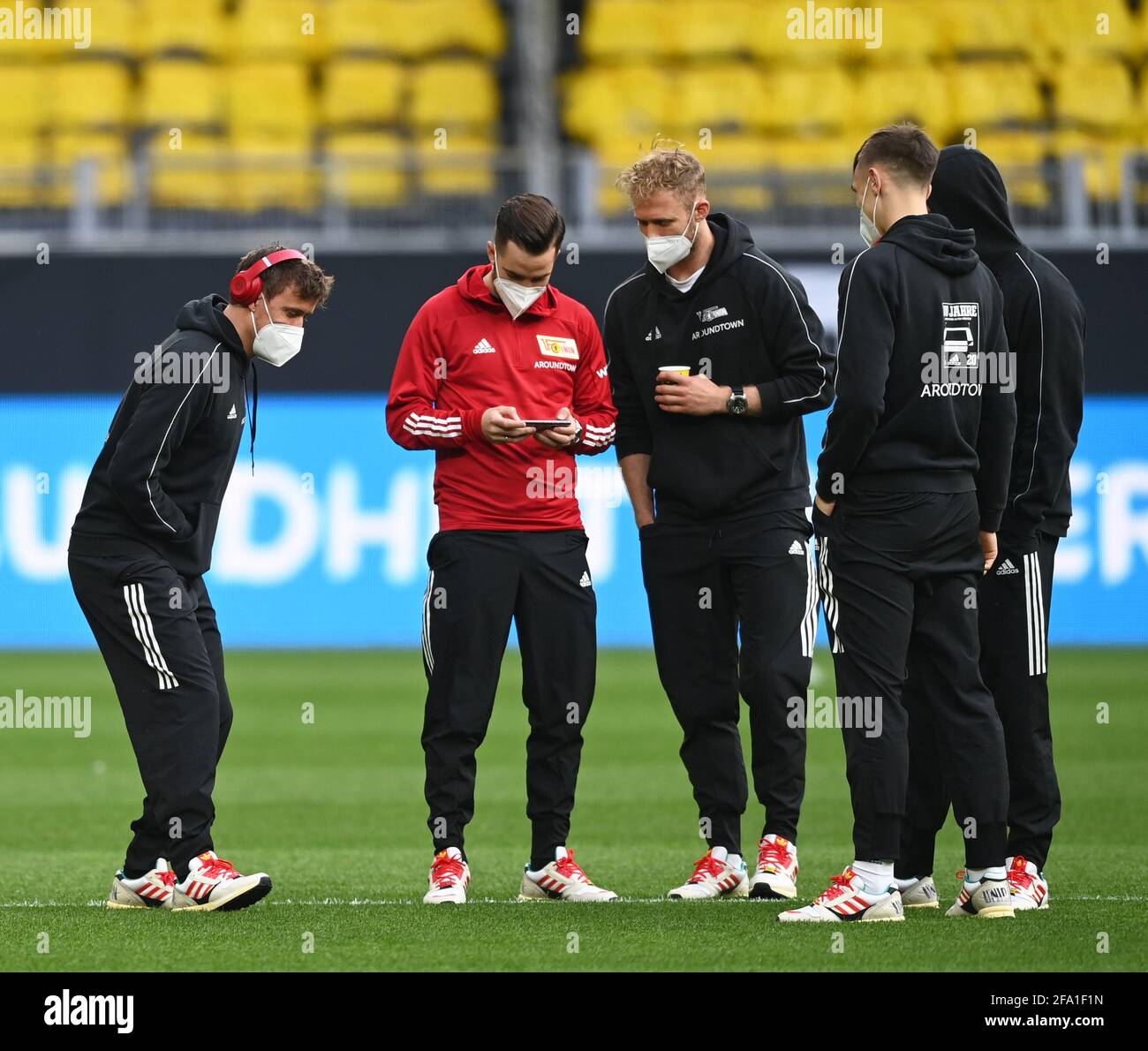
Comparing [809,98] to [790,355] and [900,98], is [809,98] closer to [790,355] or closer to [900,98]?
[900,98]

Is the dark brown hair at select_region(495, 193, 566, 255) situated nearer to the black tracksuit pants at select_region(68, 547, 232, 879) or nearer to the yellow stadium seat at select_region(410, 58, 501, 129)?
the black tracksuit pants at select_region(68, 547, 232, 879)

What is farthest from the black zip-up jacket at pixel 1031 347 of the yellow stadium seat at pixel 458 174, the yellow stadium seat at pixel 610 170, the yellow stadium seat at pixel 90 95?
the yellow stadium seat at pixel 90 95

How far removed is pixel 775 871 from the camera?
5430 mm

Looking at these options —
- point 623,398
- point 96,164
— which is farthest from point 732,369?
point 96,164

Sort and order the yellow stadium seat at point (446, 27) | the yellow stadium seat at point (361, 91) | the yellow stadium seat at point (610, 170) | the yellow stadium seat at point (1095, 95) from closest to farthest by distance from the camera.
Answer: the yellow stadium seat at point (610, 170)
the yellow stadium seat at point (1095, 95)
the yellow stadium seat at point (361, 91)
the yellow stadium seat at point (446, 27)

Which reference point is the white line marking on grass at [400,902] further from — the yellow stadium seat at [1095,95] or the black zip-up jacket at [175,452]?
the yellow stadium seat at [1095,95]

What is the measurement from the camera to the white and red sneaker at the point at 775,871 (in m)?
5.40

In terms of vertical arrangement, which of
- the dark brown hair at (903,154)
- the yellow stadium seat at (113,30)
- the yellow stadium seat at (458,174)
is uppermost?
the yellow stadium seat at (113,30)

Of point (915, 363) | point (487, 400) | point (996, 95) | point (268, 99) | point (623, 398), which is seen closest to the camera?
point (915, 363)

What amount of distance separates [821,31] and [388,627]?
8788mm

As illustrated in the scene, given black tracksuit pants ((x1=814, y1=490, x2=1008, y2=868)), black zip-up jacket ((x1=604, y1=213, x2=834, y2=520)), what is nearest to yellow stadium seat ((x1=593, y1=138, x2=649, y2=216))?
black zip-up jacket ((x1=604, y1=213, x2=834, y2=520))

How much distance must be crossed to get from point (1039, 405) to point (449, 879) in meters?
2.22

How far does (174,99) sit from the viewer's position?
734 inches

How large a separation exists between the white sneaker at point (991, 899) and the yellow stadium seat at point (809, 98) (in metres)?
14.6
